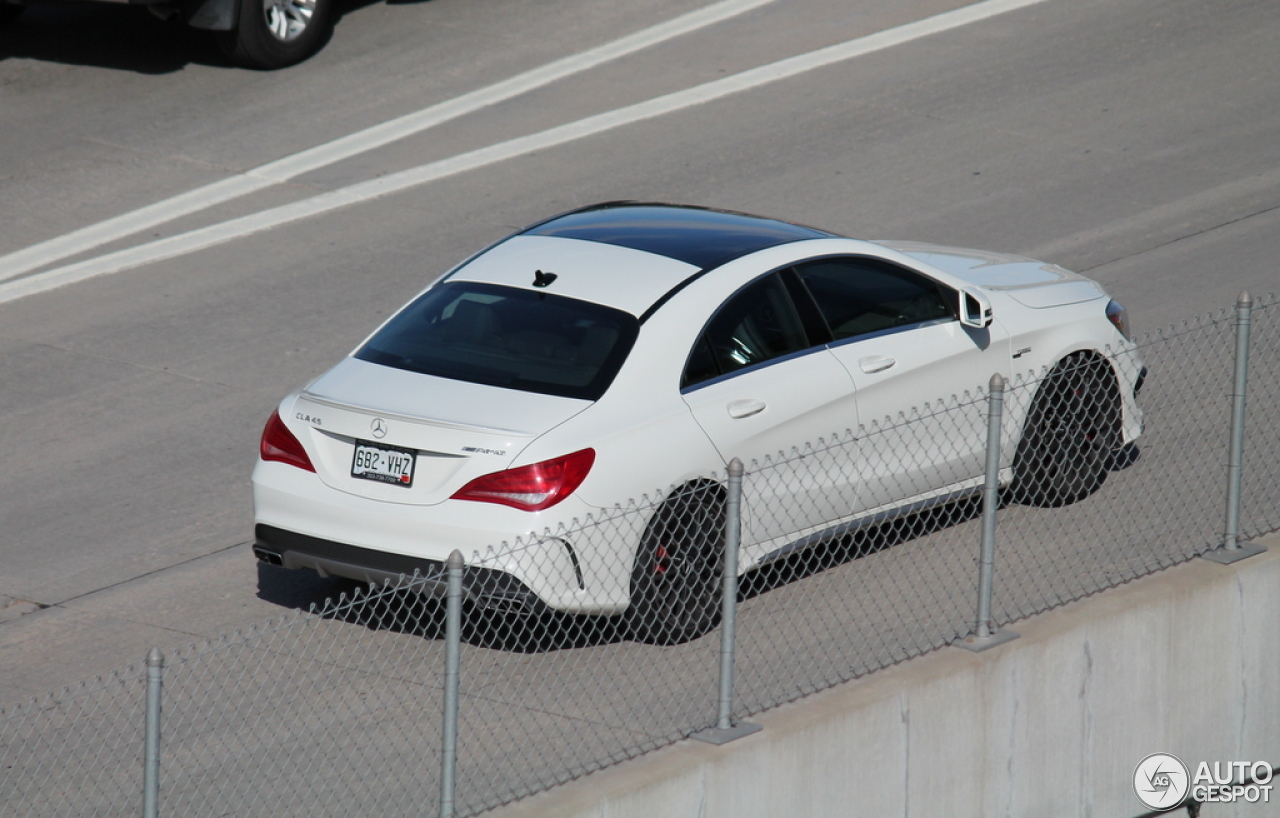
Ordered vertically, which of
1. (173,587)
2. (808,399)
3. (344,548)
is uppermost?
(808,399)

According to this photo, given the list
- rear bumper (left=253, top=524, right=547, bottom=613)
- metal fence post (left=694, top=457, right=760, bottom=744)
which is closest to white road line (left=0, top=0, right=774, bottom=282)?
rear bumper (left=253, top=524, right=547, bottom=613)

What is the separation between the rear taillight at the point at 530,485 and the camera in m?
6.91

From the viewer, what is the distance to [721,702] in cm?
624

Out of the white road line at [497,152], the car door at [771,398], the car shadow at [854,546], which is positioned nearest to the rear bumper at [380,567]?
the car door at [771,398]

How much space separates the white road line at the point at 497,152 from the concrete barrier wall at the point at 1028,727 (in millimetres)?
7967

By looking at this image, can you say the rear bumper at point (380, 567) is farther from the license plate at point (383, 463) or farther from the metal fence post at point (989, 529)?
the metal fence post at point (989, 529)

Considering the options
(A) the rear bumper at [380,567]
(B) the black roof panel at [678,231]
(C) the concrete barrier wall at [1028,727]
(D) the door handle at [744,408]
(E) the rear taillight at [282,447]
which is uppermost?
(B) the black roof panel at [678,231]

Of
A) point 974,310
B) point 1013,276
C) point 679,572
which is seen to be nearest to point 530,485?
point 679,572

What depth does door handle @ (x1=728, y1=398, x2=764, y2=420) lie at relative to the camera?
749 centimetres

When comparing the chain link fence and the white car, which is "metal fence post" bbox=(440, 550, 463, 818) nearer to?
the chain link fence

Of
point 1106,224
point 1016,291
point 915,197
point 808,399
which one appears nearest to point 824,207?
point 915,197

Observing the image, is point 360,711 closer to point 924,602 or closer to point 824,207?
point 924,602

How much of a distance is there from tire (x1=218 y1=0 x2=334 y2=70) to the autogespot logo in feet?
37.9

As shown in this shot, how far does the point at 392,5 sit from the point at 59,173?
526 cm
